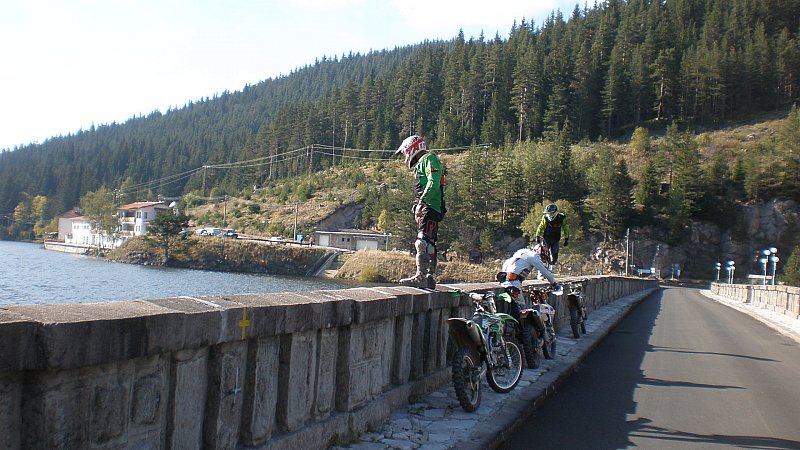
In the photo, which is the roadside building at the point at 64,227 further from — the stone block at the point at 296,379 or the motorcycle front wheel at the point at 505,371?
the stone block at the point at 296,379

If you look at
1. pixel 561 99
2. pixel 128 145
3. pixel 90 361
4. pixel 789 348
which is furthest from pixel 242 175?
pixel 90 361

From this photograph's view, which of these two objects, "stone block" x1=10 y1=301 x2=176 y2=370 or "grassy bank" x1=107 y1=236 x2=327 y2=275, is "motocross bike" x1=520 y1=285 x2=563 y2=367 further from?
"grassy bank" x1=107 y1=236 x2=327 y2=275

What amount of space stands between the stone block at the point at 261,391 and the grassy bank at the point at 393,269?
64268 millimetres

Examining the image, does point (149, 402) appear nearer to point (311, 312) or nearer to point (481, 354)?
point (311, 312)

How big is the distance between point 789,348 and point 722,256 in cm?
8120

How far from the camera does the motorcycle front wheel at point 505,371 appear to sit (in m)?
7.75

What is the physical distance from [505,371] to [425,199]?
2313 millimetres

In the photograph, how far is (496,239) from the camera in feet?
305

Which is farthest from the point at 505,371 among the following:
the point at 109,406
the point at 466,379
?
the point at 109,406

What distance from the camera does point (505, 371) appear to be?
801cm

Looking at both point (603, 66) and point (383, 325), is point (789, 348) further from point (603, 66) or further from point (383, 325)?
point (603, 66)

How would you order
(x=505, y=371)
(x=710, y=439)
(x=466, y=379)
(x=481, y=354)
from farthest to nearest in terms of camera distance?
(x=505, y=371) < (x=481, y=354) < (x=466, y=379) < (x=710, y=439)

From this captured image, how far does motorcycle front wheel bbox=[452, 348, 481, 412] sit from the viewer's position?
674 cm

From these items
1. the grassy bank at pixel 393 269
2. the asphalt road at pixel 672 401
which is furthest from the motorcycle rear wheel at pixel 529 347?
the grassy bank at pixel 393 269
